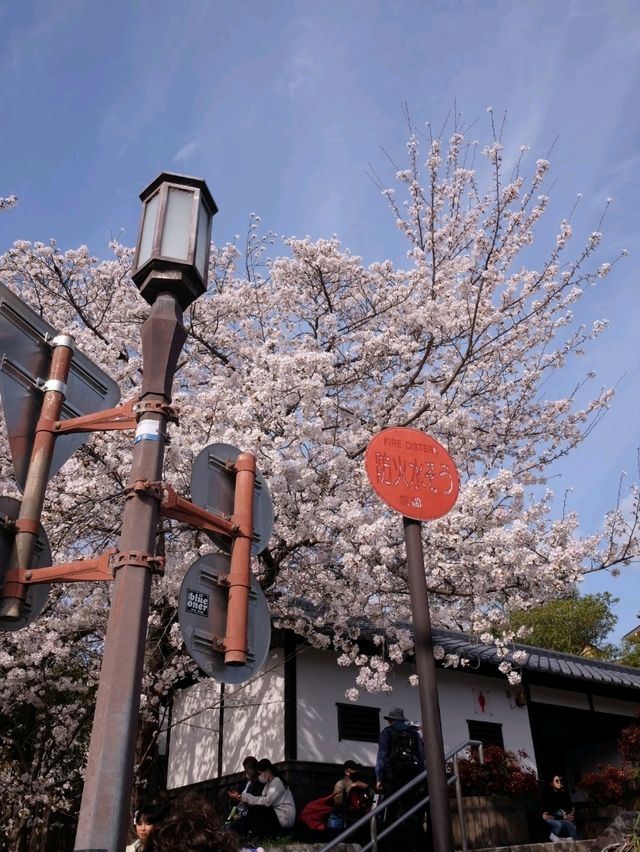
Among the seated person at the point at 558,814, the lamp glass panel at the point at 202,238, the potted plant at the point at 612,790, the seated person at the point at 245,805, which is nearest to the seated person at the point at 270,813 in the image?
the seated person at the point at 245,805

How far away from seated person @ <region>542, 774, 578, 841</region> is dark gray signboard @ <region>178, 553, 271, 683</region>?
31.8 feet

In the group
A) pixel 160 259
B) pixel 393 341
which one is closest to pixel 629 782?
pixel 393 341

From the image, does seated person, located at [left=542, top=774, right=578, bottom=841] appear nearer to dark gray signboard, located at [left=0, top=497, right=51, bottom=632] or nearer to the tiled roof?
the tiled roof

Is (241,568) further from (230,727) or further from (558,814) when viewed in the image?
(230,727)

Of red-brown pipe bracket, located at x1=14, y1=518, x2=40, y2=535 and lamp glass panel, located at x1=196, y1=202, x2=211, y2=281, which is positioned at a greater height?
lamp glass panel, located at x1=196, y1=202, x2=211, y2=281

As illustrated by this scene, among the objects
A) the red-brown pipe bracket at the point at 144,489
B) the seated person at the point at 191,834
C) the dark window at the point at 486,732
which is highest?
the dark window at the point at 486,732

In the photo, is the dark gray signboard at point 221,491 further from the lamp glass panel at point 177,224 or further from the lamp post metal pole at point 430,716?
the lamp post metal pole at point 430,716

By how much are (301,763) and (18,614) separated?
33.7 ft

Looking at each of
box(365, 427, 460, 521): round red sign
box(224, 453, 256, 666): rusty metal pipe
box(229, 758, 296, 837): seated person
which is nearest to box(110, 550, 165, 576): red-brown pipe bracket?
box(224, 453, 256, 666): rusty metal pipe

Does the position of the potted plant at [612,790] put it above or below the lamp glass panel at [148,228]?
below

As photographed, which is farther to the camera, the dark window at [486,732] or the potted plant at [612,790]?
the dark window at [486,732]

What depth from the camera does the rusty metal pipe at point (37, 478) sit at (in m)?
3.90

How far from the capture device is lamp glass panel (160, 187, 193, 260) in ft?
14.3

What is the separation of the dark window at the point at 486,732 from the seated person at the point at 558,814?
7.87 feet
